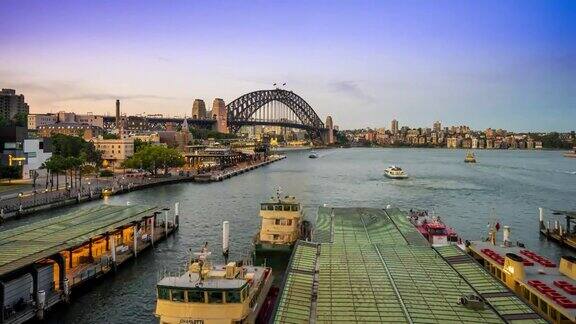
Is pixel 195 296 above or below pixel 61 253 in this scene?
above

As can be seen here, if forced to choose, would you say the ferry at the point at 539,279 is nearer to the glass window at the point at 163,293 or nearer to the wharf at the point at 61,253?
the glass window at the point at 163,293

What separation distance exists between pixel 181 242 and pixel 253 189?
3438cm

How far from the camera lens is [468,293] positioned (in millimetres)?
15555

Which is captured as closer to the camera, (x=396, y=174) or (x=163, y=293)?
(x=163, y=293)

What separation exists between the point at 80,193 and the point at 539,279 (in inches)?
1842

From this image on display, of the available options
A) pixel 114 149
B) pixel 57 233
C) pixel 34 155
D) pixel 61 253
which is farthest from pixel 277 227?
pixel 114 149

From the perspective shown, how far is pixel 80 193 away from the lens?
53938mm

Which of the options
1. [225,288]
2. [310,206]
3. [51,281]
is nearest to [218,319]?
[225,288]

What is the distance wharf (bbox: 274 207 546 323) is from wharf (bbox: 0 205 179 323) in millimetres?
9941

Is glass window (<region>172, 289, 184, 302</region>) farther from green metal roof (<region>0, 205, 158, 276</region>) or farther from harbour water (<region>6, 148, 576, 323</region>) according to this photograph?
green metal roof (<region>0, 205, 158, 276</region>)

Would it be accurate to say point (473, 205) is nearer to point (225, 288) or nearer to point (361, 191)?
point (361, 191)

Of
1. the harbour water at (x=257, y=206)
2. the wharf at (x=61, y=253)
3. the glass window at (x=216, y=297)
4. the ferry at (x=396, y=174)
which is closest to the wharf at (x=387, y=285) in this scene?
the glass window at (x=216, y=297)

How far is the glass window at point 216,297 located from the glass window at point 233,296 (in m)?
0.18

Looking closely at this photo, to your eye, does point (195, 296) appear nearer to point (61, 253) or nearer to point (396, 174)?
point (61, 253)
